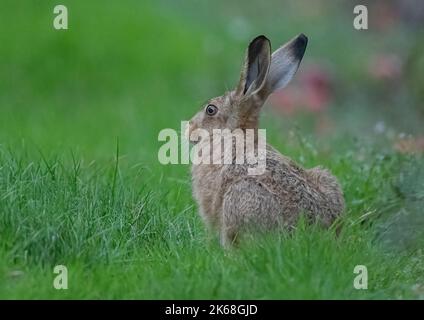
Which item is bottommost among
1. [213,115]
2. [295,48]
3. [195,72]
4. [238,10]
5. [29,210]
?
[29,210]

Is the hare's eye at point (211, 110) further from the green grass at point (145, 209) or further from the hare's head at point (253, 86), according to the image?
the green grass at point (145, 209)

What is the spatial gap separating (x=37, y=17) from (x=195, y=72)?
2786 millimetres

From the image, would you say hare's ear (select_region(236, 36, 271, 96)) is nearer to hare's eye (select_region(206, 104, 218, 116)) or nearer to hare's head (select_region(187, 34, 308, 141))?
hare's head (select_region(187, 34, 308, 141))

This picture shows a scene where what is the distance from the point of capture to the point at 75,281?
699cm

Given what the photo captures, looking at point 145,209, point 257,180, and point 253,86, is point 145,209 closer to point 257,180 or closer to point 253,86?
point 257,180

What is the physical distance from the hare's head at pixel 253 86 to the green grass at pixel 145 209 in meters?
0.78

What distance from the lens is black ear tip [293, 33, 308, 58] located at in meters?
8.84

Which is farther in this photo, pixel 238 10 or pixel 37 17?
pixel 238 10

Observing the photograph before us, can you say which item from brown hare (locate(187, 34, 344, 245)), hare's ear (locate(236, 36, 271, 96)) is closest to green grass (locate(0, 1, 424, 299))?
brown hare (locate(187, 34, 344, 245))

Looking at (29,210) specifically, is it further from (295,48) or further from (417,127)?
(417,127)

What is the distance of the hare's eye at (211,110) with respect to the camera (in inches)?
348

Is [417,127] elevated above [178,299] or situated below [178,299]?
above
